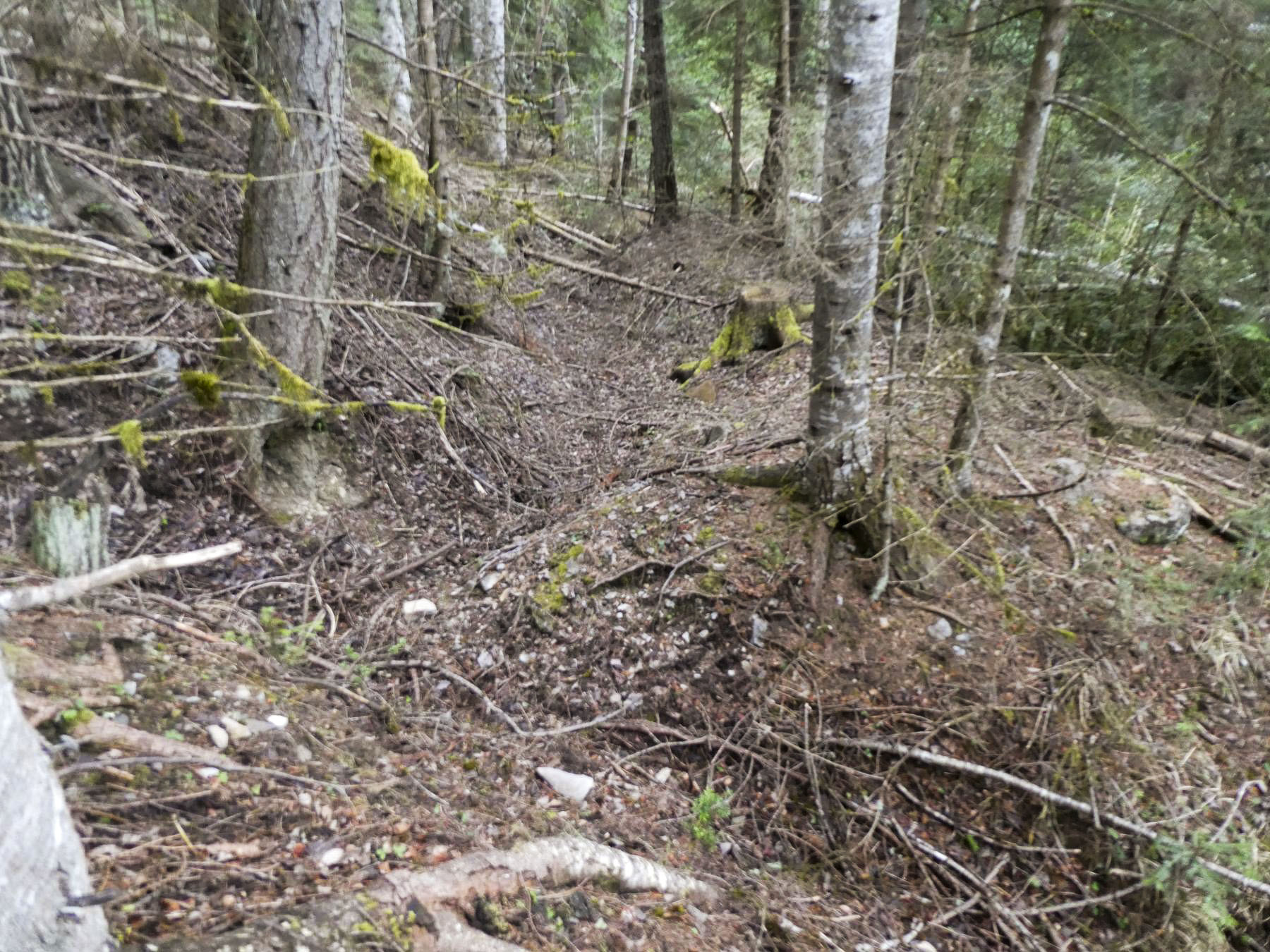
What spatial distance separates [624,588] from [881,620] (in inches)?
66.3

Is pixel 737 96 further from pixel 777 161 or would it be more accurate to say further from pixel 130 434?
pixel 130 434

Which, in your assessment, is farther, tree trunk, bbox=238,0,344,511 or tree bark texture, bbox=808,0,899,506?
tree trunk, bbox=238,0,344,511

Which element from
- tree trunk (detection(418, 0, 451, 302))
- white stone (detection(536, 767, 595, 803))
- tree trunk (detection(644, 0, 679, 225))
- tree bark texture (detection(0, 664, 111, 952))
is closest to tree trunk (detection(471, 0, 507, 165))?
tree trunk (detection(644, 0, 679, 225))

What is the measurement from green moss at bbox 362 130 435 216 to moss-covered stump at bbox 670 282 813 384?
3.55 meters

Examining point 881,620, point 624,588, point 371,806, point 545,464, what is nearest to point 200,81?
point 545,464

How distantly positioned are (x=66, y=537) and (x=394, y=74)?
7620 millimetres

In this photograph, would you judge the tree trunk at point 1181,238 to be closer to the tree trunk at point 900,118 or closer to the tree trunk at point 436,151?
the tree trunk at point 900,118

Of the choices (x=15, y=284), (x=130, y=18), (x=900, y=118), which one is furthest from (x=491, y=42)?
(x=15, y=284)

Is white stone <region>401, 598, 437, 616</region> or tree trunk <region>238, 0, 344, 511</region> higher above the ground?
tree trunk <region>238, 0, 344, 511</region>

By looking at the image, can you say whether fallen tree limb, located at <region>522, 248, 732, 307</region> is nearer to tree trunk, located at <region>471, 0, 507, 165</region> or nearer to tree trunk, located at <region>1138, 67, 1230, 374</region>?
tree trunk, located at <region>471, 0, 507, 165</region>

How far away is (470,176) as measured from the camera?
1173 cm

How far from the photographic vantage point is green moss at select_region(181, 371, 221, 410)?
433cm

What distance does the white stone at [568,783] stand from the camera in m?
3.61

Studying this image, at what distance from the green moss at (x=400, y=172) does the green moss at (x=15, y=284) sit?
3079 mm
